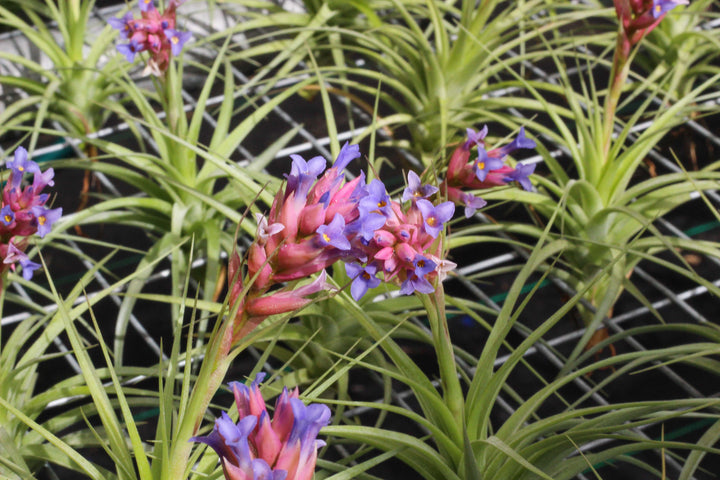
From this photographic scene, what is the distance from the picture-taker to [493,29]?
242cm

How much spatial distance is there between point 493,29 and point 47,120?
1.40 m

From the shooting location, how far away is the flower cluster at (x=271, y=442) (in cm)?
86

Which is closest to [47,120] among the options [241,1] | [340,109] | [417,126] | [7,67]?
[7,67]

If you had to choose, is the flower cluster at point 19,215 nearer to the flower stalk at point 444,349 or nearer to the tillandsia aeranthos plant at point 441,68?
the flower stalk at point 444,349

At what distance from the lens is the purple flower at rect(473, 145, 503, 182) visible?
4.52 feet

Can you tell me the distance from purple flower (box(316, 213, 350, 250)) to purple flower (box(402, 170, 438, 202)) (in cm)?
25

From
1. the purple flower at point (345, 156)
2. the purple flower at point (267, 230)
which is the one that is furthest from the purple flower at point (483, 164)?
the purple flower at point (267, 230)

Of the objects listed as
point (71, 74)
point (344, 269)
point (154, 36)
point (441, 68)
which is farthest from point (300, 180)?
point (71, 74)

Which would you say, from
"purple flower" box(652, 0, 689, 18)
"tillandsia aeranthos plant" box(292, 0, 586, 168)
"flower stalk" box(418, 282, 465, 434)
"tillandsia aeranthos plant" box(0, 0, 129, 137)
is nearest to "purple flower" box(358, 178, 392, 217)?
"flower stalk" box(418, 282, 465, 434)

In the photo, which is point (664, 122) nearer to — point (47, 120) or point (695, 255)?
point (695, 255)

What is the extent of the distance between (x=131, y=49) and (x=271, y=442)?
4.15ft

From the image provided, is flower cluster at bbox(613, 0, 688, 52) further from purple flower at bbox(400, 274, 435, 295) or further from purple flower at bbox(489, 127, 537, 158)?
purple flower at bbox(400, 274, 435, 295)

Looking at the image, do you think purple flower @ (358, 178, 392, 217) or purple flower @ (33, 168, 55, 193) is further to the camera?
purple flower @ (33, 168, 55, 193)

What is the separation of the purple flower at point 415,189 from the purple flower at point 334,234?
9.7 inches
